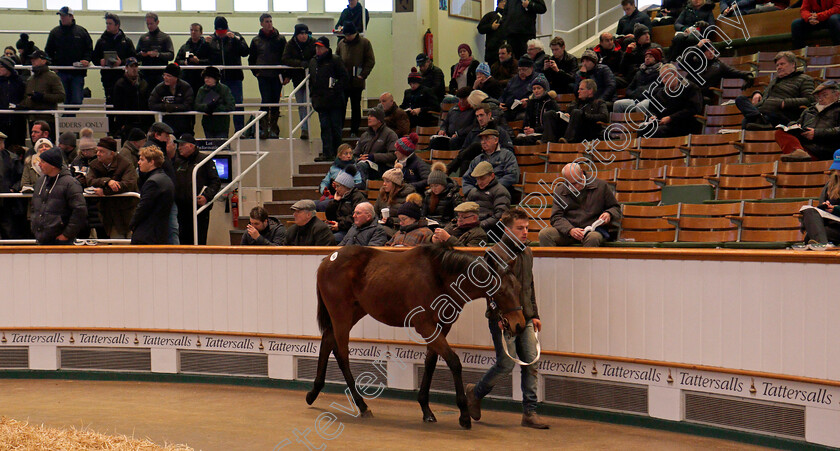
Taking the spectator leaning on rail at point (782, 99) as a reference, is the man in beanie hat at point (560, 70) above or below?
above

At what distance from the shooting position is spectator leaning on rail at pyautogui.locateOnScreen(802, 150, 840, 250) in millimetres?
8594

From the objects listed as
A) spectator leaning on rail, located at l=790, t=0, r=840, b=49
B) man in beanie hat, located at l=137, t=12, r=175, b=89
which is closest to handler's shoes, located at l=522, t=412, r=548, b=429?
spectator leaning on rail, located at l=790, t=0, r=840, b=49

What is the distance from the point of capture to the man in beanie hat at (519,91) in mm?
14750

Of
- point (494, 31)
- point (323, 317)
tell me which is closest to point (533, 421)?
point (323, 317)

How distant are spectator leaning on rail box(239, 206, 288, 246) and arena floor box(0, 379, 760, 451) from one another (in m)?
1.83

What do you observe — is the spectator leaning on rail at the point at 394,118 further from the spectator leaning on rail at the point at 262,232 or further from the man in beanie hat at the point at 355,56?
the spectator leaning on rail at the point at 262,232

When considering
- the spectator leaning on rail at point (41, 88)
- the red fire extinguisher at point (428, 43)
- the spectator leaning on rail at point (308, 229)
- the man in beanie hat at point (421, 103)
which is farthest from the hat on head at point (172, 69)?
the spectator leaning on rail at point (308, 229)

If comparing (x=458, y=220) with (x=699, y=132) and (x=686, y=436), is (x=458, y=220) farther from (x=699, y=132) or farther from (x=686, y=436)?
(x=699, y=132)

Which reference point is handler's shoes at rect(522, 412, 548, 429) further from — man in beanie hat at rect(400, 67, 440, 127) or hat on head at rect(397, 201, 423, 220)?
man in beanie hat at rect(400, 67, 440, 127)

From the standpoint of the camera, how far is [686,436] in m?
7.86

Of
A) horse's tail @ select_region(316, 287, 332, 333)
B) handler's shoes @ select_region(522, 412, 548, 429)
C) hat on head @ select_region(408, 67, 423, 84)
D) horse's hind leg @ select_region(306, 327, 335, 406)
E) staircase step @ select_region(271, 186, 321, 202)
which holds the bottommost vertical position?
handler's shoes @ select_region(522, 412, 548, 429)

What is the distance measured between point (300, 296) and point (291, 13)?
12.3 metres

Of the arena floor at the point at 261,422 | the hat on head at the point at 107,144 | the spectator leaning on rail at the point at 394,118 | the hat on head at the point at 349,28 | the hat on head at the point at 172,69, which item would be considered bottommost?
the arena floor at the point at 261,422

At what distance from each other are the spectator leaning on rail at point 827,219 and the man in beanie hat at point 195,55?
1189 cm
